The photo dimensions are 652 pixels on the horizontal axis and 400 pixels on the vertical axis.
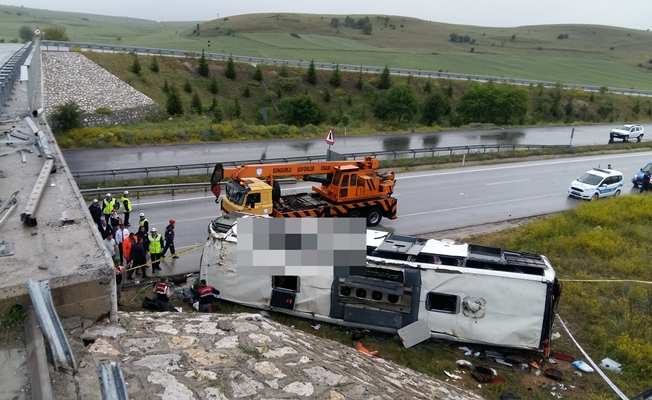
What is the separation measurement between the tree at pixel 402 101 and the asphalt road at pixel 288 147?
7.49m

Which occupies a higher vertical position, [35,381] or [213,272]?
[35,381]

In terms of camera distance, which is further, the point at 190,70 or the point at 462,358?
the point at 190,70

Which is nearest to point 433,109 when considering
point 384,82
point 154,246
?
point 384,82

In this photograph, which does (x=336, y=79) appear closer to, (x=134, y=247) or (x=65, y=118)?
(x=65, y=118)

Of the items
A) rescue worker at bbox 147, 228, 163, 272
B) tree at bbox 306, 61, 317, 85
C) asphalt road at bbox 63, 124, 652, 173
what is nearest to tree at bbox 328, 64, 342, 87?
tree at bbox 306, 61, 317, 85

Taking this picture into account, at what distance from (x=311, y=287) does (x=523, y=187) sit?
1915 centimetres

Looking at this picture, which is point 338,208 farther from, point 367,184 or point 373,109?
point 373,109

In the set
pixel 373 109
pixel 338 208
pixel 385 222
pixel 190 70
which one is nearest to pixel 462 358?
pixel 338 208

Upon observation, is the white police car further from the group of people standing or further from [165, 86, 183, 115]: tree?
[165, 86, 183, 115]: tree

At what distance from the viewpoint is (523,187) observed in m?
26.7

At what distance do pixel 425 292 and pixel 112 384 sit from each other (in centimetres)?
750

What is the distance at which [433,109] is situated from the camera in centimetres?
5159

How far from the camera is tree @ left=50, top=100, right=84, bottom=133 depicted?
30781mm

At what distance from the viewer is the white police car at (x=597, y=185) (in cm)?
2473
